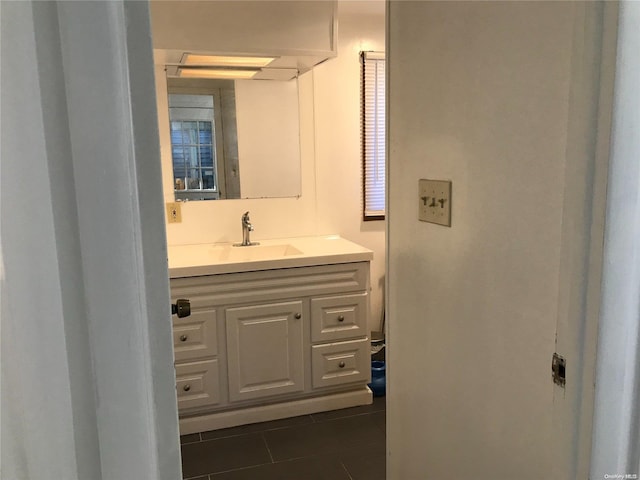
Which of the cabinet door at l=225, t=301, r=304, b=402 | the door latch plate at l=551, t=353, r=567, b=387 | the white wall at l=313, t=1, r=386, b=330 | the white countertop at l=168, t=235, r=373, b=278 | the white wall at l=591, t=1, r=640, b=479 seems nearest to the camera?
the white wall at l=591, t=1, r=640, b=479

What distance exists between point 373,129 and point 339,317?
1.14m

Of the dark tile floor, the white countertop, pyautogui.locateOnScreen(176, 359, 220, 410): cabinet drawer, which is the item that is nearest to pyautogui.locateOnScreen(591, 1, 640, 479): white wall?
the dark tile floor

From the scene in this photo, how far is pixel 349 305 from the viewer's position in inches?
104

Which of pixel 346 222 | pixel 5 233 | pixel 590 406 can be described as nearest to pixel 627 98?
pixel 590 406

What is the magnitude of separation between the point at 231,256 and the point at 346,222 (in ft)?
2.54

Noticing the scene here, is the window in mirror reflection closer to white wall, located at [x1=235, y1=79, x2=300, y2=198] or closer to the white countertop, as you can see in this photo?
white wall, located at [x1=235, y1=79, x2=300, y2=198]

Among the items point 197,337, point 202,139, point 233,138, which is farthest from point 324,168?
point 197,337

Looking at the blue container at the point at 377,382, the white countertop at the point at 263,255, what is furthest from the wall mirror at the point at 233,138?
the blue container at the point at 377,382

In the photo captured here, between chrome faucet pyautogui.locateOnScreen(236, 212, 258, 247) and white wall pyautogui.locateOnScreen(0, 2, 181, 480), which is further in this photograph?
chrome faucet pyautogui.locateOnScreen(236, 212, 258, 247)

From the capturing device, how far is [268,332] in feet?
8.27

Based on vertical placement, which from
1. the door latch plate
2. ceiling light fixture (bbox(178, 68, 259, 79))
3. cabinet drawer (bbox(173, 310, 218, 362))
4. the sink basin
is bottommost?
cabinet drawer (bbox(173, 310, 218, 362))

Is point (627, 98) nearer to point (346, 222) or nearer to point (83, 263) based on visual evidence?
point (83, 263)

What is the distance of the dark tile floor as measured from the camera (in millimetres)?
2213

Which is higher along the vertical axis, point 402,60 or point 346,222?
point 402,60
